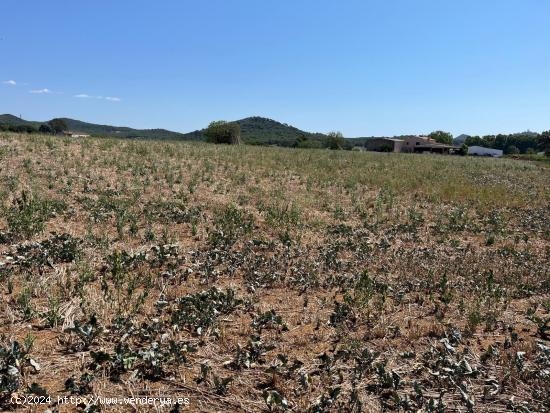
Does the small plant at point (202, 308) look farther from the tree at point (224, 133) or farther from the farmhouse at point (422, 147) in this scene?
the farmhouse at point (422, 147)

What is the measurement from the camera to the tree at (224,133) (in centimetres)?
9556

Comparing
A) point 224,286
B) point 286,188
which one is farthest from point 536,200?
point 224,286

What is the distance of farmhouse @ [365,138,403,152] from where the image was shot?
116 meters

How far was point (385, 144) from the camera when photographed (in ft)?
389

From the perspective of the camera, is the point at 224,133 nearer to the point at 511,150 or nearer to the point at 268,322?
the point at 268,322

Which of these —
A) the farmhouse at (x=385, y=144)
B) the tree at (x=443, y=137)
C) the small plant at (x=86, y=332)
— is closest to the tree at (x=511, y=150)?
the tree at (x=443, y=137)

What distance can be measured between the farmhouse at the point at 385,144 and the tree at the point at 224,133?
4430cm

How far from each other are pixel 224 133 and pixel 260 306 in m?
94.4

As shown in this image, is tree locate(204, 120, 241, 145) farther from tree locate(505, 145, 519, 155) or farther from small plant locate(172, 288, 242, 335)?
tree locate(505, 145, 519, 155)

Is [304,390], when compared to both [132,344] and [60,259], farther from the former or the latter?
[60,259]

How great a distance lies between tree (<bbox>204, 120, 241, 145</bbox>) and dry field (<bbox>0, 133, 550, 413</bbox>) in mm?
83908

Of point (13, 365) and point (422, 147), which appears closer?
point (13, 365)

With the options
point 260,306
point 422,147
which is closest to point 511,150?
point 422,147

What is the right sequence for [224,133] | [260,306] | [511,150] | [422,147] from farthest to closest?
[511,150] < [422,147] < [224,133] < [260,306]
